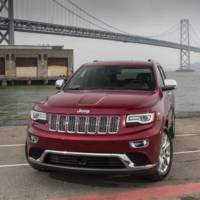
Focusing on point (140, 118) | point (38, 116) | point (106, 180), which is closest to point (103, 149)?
point (140, 118)

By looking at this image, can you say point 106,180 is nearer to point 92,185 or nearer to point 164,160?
point 92,185

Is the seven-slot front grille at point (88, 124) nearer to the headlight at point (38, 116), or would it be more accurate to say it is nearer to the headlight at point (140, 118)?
the headlight at point (140, 118)

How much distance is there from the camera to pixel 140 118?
5594mm

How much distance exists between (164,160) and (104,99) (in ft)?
3.72

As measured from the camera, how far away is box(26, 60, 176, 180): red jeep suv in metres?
5.43

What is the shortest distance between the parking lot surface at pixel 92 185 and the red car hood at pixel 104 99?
0.99 metres

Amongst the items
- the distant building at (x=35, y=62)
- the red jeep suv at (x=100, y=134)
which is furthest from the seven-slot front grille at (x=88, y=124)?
the distant building at (x=35, y=62)

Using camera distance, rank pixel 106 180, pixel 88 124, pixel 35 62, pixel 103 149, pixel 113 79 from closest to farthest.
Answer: pixel 103 149 < pixel 88 124 < pixel 106 180 < pixel 113 79 < pixel 35 62

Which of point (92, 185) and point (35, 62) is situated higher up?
point (92, 185)

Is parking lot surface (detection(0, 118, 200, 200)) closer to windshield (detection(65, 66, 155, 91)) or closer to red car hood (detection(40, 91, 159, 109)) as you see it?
red car hood (detection(40, 91, 159, 109))

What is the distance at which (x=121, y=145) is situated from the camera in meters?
5.39

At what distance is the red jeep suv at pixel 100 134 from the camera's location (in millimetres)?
5426

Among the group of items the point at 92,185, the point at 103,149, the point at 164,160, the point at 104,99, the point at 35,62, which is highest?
the point at 104,99

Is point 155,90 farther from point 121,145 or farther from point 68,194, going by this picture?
point 68,194
